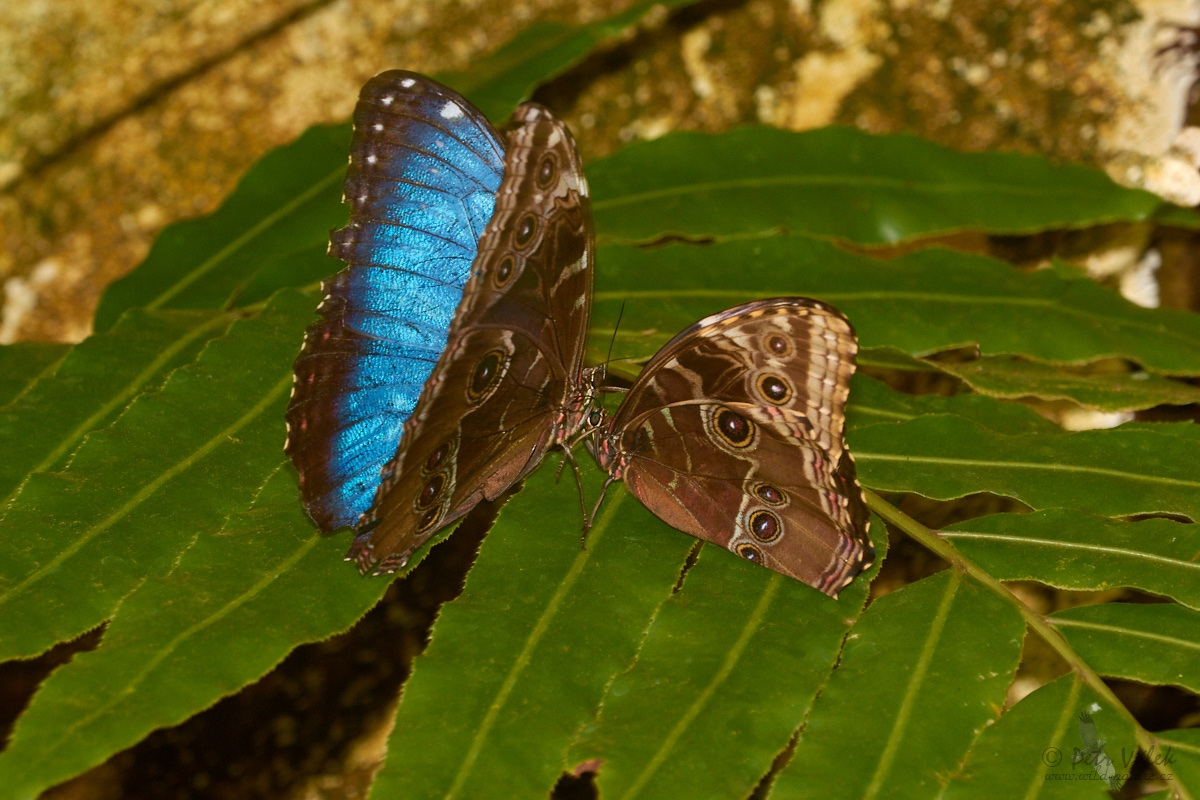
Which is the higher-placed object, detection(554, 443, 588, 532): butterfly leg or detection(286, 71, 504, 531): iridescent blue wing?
detection(286, 71, 504, 531): iridescent blue wing

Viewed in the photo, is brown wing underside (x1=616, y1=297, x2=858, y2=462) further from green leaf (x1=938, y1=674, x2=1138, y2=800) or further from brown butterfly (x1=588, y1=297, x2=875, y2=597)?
green leaf (x1=938, y1=674, x2=1138, y2=800)

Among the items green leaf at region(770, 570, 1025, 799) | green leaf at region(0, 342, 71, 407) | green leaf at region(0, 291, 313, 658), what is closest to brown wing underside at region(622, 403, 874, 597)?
green leaf at region(770, 570, 1025, 799)

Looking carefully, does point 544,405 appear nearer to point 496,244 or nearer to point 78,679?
point 496,244

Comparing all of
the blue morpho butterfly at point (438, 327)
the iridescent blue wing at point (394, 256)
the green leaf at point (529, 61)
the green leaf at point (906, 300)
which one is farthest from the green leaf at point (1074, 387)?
the green leaf at point (529, 61)

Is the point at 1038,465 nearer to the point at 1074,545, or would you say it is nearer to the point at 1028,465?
the point at 1028,465

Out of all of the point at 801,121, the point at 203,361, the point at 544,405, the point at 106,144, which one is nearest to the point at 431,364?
the point at 544,405

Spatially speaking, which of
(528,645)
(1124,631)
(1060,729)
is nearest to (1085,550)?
(1124,631)

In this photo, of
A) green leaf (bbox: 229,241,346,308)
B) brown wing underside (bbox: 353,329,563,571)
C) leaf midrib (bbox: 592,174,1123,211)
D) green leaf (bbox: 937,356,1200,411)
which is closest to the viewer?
brown wing underside (bbox: 353,329,563,571)
